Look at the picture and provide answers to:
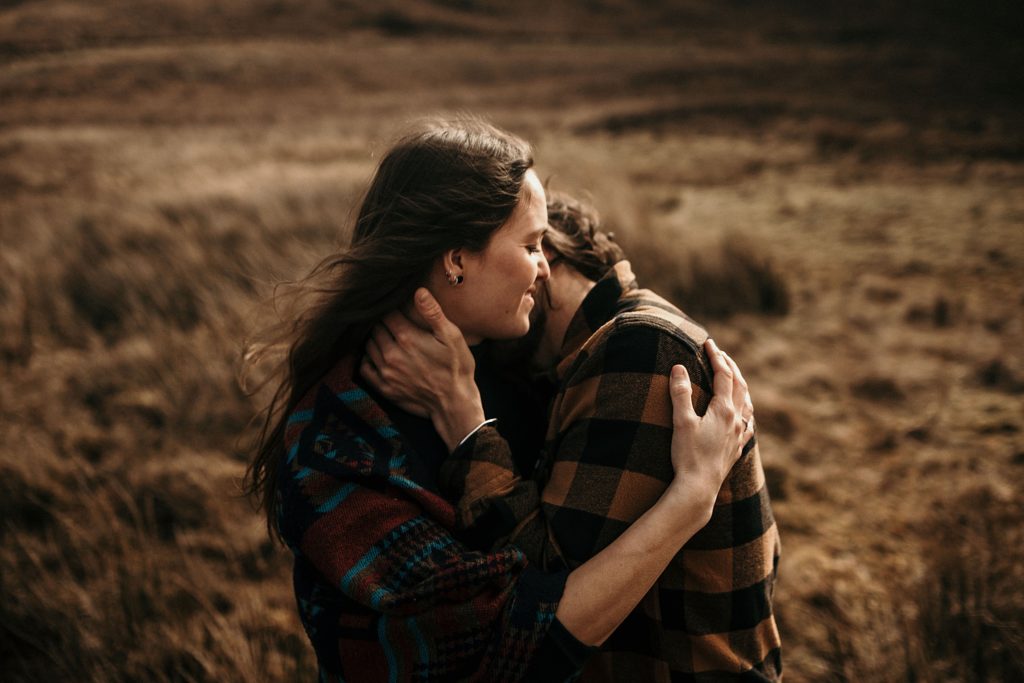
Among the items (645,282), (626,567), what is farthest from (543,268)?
(645,282)

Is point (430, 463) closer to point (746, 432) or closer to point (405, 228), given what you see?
point (405, 228)

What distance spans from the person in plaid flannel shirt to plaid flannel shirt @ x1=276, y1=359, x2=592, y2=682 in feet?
0.26

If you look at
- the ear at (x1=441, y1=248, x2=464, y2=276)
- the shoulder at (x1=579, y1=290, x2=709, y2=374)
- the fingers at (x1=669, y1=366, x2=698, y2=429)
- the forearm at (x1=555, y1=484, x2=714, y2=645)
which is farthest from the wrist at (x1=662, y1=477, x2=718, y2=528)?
the ear at (x1=441, y1=248, x2=464, y2=276)

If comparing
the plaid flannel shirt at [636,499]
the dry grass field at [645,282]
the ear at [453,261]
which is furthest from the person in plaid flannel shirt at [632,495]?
the dry grass field at [645,282]

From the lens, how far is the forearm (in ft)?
4.32

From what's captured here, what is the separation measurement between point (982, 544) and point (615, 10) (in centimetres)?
4237

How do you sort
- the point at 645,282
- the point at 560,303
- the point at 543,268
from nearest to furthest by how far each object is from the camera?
the point at 543,268 → the point at 560,303 → the point at 645,282

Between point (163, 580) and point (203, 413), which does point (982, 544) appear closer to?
point (163, 580)

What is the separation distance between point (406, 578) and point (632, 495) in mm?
460

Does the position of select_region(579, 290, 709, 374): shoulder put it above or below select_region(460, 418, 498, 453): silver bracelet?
above

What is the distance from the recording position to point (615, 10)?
40125 mm

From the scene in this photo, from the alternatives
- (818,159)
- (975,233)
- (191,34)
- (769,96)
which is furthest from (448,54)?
(975,233)

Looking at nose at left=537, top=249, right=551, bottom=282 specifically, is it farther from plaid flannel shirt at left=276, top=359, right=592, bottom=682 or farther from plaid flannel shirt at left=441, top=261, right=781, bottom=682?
plaid flannel shirt at left=276, top=359, right=592, bottom=682

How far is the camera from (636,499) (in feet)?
4.53
